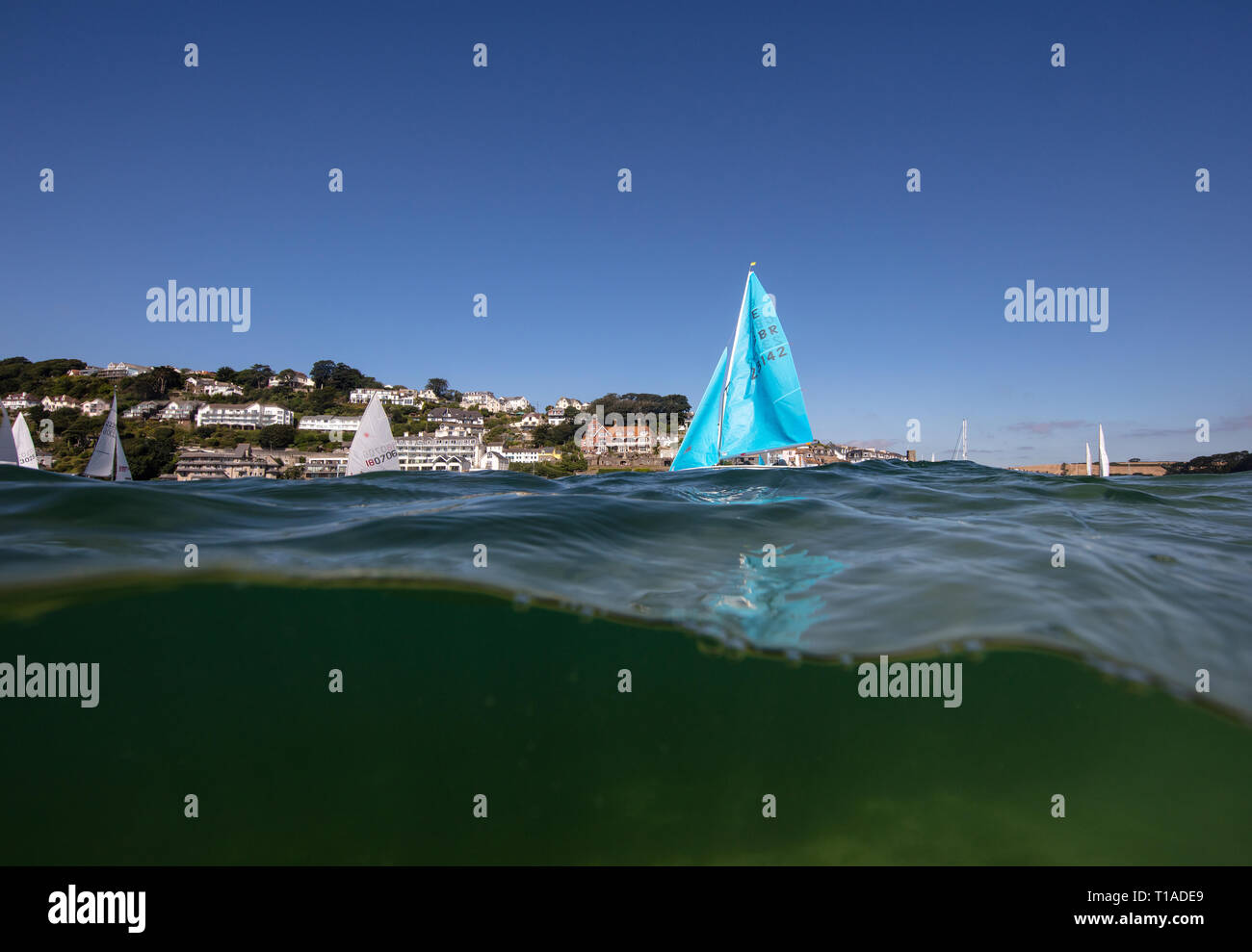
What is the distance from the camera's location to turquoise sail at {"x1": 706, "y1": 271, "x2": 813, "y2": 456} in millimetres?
25281

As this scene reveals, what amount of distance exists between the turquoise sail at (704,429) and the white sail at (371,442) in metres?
14.3

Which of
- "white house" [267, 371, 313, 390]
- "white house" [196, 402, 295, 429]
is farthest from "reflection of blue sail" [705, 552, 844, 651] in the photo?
"white house" [267, 371, 313, 390]

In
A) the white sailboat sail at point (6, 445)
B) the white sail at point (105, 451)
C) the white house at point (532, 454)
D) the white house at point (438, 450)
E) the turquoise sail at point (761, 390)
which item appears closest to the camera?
the white sailboat sail at point (6, 445)

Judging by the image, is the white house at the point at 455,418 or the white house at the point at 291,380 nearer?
the white house at the point at 455,418

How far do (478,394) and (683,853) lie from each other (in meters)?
182

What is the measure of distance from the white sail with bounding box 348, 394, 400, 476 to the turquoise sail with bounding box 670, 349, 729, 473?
1434 centimetres

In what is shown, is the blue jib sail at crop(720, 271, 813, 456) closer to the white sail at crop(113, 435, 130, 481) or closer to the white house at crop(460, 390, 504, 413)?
the white sail at crop(113, 435, 130, 481)

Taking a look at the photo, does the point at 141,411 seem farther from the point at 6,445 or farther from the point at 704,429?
→ the point at 704,429

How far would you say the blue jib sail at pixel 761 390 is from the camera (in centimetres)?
2528

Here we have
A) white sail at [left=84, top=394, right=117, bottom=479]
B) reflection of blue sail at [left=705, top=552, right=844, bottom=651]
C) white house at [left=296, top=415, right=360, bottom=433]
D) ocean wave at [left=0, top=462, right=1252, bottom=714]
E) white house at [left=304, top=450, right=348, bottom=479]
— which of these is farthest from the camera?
white house at [left=296, top=415, right=360, bottom=433]

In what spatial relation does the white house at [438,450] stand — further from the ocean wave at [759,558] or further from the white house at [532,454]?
the ocean wave at [759,558]

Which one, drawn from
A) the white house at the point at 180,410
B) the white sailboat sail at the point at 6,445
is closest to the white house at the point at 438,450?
the white house at the point at 180,410

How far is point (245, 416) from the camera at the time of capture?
227ft

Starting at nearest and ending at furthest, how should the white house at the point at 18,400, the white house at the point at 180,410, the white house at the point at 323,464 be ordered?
the white house at the point at 18,400, the white house at the point at 323,464, the white house at the point at 180,410
